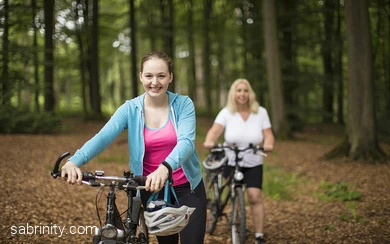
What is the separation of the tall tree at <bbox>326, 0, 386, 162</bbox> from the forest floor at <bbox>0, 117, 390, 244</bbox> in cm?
56

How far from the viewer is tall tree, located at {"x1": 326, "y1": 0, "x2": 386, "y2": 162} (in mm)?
10188

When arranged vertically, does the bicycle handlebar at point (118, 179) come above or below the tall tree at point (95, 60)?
below

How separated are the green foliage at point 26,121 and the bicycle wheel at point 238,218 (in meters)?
9.49

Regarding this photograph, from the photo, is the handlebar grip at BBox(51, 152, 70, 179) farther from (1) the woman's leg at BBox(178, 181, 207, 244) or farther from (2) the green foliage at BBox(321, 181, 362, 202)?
(2) the green foliage at BBox(321, 181, 362, 202)

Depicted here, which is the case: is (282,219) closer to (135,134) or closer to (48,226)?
(48,226)

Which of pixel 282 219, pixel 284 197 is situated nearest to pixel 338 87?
pixel 284 197

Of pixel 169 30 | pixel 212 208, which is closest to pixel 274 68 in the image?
pixel 169 30

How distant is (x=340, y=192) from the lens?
7918 mm

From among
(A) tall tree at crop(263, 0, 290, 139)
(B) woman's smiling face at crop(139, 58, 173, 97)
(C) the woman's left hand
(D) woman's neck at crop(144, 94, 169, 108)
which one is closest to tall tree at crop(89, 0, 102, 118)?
(A) tall tree at crop(263, 0, 290, 139)

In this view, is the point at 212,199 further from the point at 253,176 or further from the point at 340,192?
the point at 340,192

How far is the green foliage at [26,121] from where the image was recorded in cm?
1226

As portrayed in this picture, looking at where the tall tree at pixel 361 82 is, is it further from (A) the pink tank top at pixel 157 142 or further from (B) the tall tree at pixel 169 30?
(B) the tall tree at pixel 169 30

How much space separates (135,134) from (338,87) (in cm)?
1811

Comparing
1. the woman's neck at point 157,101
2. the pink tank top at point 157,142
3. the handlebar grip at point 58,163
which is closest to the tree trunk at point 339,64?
the woman's neck at point 157,101
